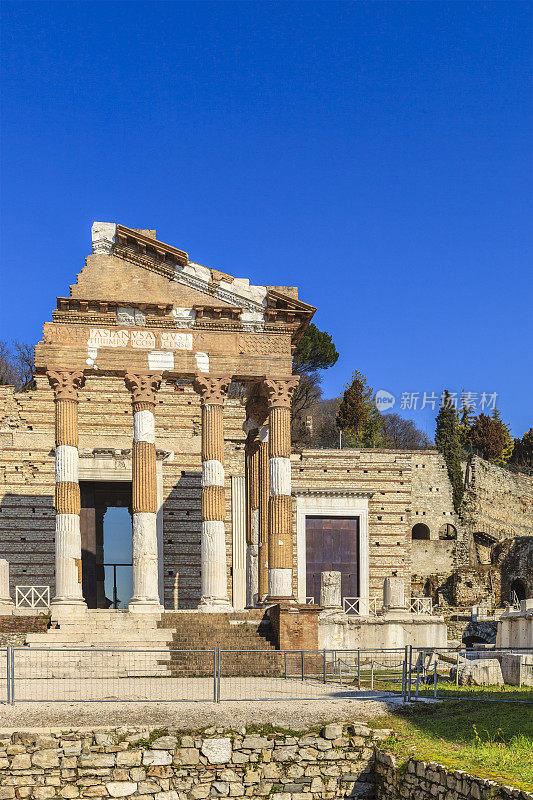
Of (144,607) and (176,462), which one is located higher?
(176,462)

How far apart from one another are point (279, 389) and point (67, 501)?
702cm

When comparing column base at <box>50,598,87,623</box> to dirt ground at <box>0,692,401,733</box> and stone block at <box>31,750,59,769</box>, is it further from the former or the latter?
stone block at <box>31,750,59,769</box>

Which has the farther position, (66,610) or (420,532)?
(420,532)

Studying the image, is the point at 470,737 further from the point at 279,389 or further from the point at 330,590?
the point at 279,389

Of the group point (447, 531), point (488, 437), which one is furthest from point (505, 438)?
point (447, 531)

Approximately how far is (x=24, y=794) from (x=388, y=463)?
96.8 ft

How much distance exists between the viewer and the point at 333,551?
4228 centimetres

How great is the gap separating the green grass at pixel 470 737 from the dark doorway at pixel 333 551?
23.2 metres

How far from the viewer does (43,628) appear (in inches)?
1128

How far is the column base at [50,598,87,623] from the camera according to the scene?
28781 millimetres

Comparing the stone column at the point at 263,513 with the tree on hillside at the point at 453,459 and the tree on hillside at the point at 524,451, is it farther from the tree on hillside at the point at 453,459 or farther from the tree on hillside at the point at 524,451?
the tree on hillside at the point at 524,451

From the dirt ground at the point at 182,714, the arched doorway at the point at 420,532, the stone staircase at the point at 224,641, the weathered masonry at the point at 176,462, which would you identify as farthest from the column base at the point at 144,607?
the arched doorway at the point at 420,532

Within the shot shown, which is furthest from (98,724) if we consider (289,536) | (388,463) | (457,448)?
(457,448)

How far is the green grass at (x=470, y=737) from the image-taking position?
14.1 m
